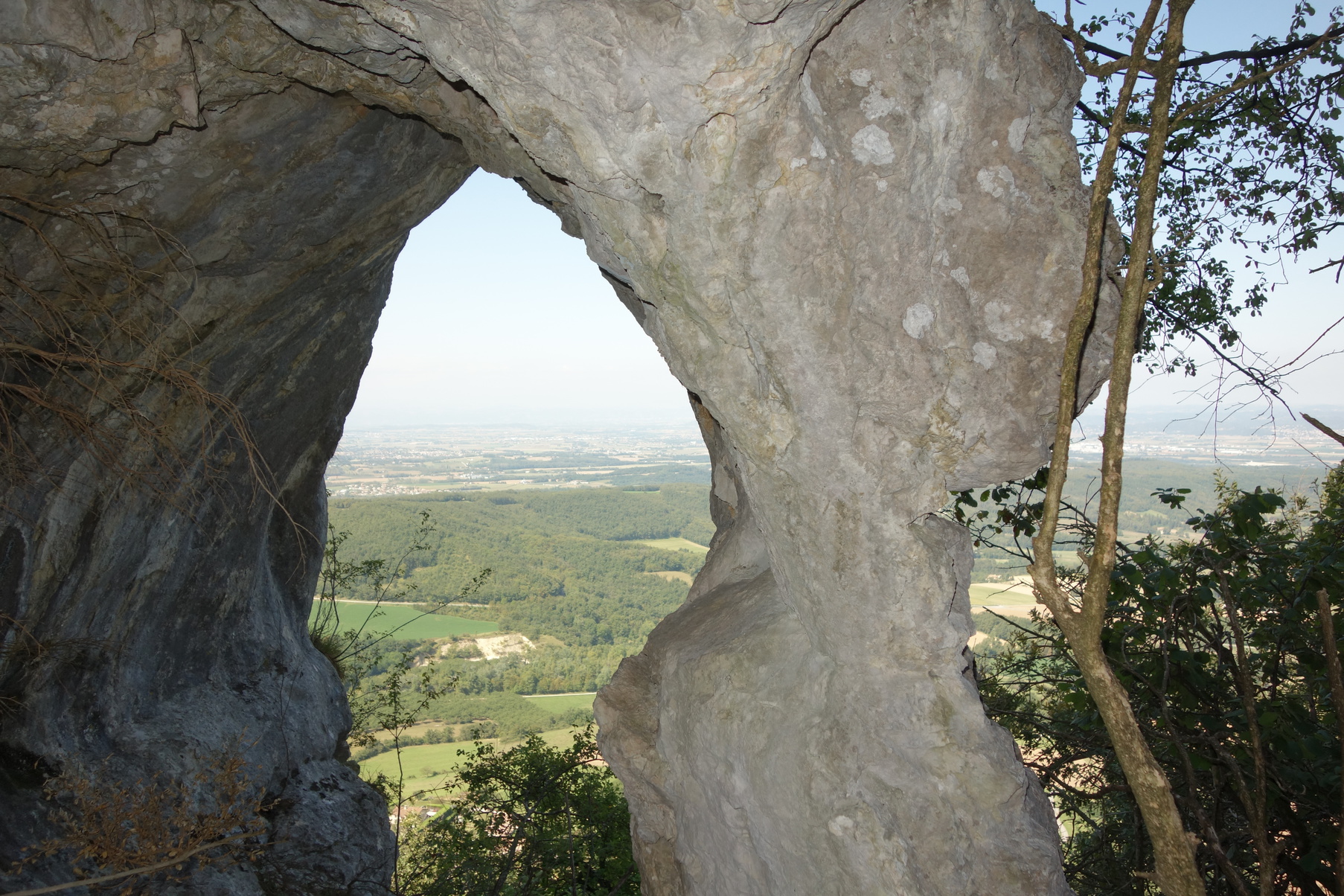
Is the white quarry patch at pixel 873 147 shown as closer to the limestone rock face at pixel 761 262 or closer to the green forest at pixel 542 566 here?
the limestone rock face at pixel 761 262

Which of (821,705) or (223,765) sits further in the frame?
(223,765)

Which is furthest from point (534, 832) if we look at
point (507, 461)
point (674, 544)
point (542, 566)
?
point (507, 461)

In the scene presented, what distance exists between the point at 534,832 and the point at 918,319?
801 centimetres

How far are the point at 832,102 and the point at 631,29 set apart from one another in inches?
32.5

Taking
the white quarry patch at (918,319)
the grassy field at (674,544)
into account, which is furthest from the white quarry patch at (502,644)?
the white quarry patch at (918,319)

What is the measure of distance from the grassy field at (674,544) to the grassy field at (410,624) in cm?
1719

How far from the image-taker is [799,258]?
293 centimetres

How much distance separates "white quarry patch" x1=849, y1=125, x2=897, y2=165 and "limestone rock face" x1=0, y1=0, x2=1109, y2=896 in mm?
11

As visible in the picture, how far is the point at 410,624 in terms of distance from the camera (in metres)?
28.4

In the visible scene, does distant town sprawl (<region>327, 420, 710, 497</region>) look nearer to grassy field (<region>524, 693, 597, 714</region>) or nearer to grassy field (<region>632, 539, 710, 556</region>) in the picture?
grassy field (<region>632, 539, 710, 556</region>)

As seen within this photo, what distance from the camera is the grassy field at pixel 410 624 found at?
29672mm

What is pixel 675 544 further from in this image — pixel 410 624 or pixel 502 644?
pixel 410 624

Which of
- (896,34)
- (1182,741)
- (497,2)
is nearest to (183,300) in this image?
(497,2)

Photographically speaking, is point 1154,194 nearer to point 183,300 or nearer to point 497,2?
point 497,2
